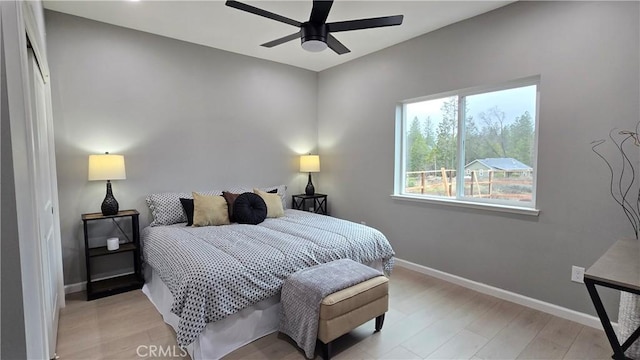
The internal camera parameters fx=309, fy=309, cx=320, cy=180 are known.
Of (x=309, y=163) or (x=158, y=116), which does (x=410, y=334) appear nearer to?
(x=309, y=163)

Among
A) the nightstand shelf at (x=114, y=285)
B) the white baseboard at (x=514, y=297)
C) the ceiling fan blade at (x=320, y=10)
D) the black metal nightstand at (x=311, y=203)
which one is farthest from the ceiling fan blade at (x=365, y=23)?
the nightstand shelf at (x=114, y=285)

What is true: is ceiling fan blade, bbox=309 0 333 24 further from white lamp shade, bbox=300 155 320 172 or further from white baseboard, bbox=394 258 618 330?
white baseboard, bbox=394 258 618 330

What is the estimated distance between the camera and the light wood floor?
2082 millimetres

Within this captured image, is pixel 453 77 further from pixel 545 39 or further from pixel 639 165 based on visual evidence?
pixel 639 165

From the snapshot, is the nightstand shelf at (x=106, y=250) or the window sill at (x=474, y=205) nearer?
the window sill at (x=474, y=205)

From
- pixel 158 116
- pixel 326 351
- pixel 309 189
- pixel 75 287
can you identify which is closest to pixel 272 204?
pixel 309 189

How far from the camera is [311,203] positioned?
4809 millimetres

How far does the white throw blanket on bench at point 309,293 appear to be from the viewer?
1972 millimetres

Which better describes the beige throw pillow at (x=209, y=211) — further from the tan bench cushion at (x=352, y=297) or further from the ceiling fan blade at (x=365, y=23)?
the ceiling fan blade at (x=365, y=23)

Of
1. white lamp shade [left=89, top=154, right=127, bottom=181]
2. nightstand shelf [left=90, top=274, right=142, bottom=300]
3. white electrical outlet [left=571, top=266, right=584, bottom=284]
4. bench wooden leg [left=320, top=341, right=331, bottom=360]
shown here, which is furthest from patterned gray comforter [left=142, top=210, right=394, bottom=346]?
white electrical outlet [left=571, top=266, right=584, bottom=284]

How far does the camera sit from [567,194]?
251 cm

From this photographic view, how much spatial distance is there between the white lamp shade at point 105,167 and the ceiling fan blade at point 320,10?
2284mm

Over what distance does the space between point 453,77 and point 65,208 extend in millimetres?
4103

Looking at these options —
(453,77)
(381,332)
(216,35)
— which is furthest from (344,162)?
(381,332)
